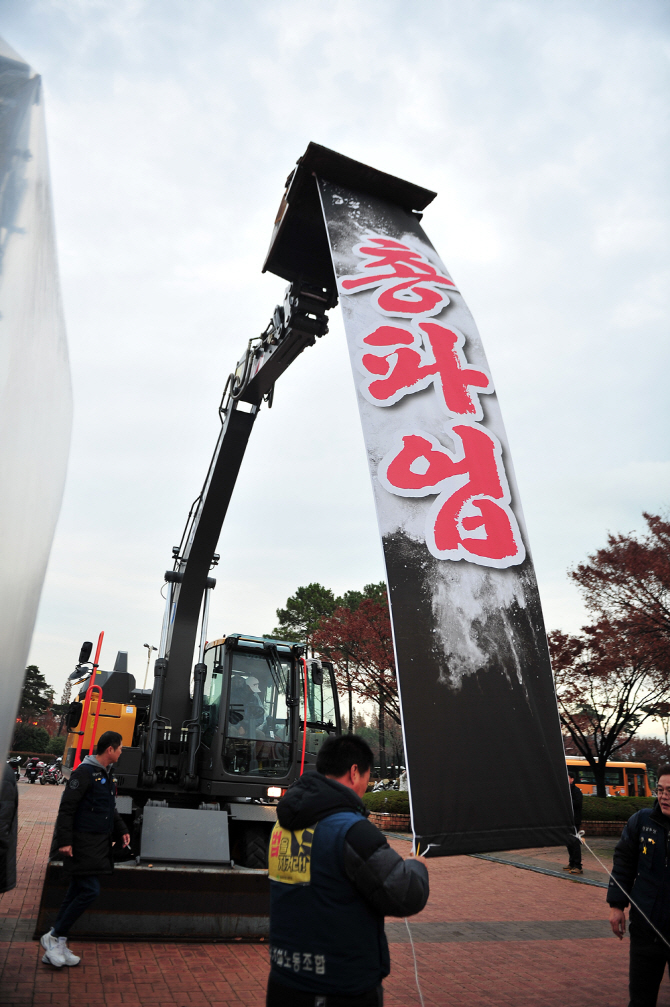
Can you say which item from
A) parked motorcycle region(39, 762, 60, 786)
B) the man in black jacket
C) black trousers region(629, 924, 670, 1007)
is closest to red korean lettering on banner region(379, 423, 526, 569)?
the man in black jacket

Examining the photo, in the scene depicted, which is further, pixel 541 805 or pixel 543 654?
pixel 543 654

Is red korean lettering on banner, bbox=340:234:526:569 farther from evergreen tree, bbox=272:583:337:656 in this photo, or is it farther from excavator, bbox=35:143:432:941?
evergreen tree, bbox=272:583:337:656

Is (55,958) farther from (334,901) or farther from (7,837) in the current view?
(334,901)

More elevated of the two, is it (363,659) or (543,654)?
(363,659)

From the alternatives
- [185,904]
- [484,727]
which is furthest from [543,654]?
[185,904]

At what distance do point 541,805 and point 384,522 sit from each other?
191cm

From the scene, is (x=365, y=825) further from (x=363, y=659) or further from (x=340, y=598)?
(x=340, y=598)

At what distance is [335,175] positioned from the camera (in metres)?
6.19

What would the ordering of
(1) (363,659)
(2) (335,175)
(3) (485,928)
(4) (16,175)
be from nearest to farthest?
(4) (16,175) → (2) (335,175) → (3) (485,928) → (1) (363,659)

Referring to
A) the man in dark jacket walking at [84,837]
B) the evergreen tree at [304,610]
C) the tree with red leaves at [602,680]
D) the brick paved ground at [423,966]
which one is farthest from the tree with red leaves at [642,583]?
the evergreen tree at [304,610]

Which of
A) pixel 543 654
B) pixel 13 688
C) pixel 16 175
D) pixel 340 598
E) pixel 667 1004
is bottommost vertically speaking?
pixel 667 1004

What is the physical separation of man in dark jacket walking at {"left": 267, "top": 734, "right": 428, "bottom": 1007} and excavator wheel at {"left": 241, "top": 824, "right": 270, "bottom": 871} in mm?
4851

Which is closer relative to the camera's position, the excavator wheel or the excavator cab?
the excavator wheel

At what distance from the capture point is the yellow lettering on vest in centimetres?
237
